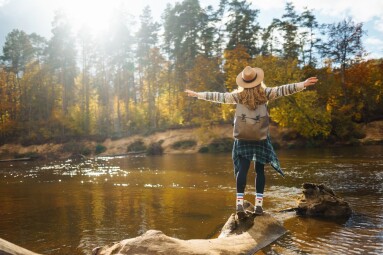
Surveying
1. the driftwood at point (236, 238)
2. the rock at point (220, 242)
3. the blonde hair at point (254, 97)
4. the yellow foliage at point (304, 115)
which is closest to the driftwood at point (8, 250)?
the driftwood at point (236, 238)

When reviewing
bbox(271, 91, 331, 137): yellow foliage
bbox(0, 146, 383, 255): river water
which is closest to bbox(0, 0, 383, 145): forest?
bbox(271, 91, 331, 137): yellow foliage

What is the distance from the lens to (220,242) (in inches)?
153

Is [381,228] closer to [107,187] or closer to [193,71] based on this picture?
[107,187]

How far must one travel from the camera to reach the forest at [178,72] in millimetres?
34562

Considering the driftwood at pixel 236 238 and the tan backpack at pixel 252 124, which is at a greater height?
the tan backpack at pixel 252 124

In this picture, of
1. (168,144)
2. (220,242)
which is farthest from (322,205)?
(168,144)

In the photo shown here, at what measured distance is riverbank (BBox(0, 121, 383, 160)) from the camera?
3231cm

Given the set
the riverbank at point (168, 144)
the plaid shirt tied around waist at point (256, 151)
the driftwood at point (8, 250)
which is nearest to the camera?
the driftwood at point (8, 250)

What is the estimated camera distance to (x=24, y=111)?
51375 millimetres

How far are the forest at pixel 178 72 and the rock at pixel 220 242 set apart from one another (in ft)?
89.0

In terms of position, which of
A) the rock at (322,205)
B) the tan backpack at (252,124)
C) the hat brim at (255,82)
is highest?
the hat brim at (255,82)

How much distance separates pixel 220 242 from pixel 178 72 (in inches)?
1809

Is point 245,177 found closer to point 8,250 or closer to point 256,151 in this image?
point 256,151

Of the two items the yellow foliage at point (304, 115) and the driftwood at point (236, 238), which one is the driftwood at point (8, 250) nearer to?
the driftwood at point (236, 238)
